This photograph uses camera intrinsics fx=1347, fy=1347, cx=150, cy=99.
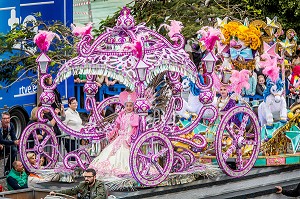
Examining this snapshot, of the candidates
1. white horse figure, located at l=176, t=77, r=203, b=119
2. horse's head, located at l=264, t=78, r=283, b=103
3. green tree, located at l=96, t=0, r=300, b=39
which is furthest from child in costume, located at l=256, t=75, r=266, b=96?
horse's head, located at l=264, t=78, r=283, b=103

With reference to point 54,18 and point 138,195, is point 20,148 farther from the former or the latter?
point 54,18

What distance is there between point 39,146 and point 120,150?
1.48 m

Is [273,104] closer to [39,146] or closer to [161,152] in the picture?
[161,152]

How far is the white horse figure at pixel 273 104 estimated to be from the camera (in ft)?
78.1

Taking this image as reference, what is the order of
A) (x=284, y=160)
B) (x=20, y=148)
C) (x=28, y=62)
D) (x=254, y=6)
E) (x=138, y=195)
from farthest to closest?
(x=254, y=6), (x=28, y=62), (x=284, y=160), (x=20, y=148), (x=138, y=195)

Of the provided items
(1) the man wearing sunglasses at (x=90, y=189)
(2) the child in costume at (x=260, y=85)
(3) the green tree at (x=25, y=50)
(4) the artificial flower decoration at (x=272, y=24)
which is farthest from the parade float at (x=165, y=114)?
(3) the green tree at (x=25, y=50)

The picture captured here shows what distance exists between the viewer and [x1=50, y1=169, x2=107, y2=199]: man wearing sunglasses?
1941 centimetres

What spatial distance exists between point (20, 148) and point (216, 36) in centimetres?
366

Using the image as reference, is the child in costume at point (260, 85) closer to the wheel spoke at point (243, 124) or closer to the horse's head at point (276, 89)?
the horse's head at point (276, 89)

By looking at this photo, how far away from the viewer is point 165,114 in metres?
22.7

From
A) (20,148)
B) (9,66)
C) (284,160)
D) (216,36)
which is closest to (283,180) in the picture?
Result: (284,160)

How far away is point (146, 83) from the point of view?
21.2 meters

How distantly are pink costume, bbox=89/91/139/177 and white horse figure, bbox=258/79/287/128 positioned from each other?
3.24 m

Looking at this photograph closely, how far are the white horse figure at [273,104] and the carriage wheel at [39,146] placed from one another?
158 inches
